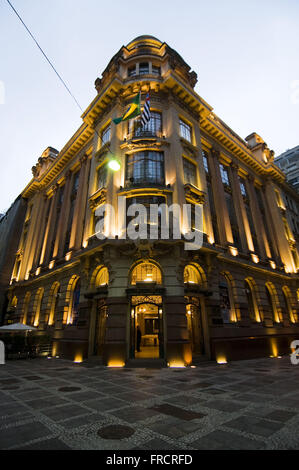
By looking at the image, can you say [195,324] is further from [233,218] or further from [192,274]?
[233,218]

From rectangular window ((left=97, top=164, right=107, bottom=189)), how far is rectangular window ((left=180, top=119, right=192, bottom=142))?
25.1 feet

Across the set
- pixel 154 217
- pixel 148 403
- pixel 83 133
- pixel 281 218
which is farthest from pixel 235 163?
pixel 148 403

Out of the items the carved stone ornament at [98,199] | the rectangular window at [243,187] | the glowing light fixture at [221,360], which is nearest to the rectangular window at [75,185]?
the carved stone ornament at [98,199]

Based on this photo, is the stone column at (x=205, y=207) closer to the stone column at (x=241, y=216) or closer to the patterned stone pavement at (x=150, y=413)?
the stone column at (x=241, y=216)

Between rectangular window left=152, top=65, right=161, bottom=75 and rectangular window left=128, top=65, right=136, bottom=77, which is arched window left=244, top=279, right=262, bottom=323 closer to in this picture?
rectangular window left=152, top=65, right=161, bottom=75

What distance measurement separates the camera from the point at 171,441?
3.86m

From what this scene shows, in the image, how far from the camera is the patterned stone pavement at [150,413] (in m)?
3.85

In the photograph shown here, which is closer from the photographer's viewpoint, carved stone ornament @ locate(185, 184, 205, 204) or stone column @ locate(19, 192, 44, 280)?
carved stone ornament @ locate(185, 184, 205, 204)

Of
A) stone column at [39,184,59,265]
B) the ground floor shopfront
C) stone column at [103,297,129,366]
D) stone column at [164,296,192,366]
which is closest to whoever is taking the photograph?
Answer: stone column at [164,296,192,366]

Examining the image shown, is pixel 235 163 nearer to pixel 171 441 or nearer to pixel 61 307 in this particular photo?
pixel 61 307

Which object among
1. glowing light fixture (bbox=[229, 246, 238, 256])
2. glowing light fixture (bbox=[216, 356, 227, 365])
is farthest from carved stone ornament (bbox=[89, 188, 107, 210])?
glowing light fixture (bbox=[216, 356, 227, 365])

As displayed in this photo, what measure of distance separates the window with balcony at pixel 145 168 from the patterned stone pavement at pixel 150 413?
503 inches

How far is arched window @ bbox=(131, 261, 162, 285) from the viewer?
14492 millimetres

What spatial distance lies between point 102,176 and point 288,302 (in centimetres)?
2341
